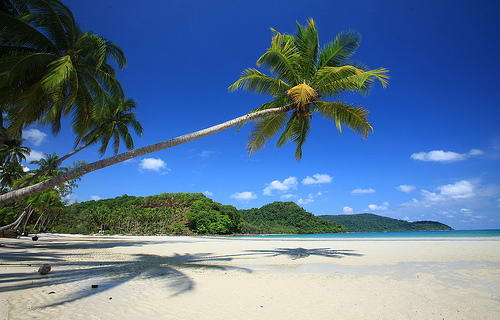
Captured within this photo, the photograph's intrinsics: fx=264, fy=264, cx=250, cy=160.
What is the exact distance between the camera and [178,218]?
219 ft

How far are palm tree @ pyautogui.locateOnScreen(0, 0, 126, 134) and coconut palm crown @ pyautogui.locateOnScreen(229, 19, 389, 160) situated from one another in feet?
16.4

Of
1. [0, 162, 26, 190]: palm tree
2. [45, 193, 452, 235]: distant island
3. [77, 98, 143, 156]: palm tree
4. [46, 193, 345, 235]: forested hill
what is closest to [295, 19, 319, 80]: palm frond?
[77, 98, 143, 156]: palm tree

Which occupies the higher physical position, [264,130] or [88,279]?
[264,130]

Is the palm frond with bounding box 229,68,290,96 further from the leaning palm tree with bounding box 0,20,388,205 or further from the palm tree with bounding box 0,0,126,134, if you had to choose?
the palm tree with bounding box 0,0,126,134

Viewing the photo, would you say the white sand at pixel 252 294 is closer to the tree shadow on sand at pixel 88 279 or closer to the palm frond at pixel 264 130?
the tree shadow on sand at pixel 88 279

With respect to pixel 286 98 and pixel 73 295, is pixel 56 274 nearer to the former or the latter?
pixel 73 295

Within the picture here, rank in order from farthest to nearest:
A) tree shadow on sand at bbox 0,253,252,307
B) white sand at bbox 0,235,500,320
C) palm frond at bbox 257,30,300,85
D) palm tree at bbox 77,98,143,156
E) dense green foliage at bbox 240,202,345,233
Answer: dense green foliage at bbox 240,202,345,233, palm tree at bbox 77,98,143,156, palm frond at bbox 257,30,300,85, tree shadow on sand at bbox 0,253,252,307, white sand at bbox 0,235,500,320

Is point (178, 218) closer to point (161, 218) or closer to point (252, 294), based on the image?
point (161, 218)

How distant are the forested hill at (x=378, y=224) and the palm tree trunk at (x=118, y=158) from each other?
111 m

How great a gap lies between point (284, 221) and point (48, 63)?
94.3 metres

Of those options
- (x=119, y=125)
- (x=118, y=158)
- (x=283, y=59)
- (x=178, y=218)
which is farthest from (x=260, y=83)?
(x=178, y=218)

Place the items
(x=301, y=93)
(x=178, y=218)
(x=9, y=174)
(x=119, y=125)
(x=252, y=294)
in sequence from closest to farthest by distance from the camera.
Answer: (x=252, y=294) < (x=301, y=93) < (x=119, y=125) < (x=9, y=174) < (x=178, y=218)

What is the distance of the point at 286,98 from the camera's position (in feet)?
33.5

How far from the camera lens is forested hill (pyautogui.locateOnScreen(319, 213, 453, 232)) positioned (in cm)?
11519
